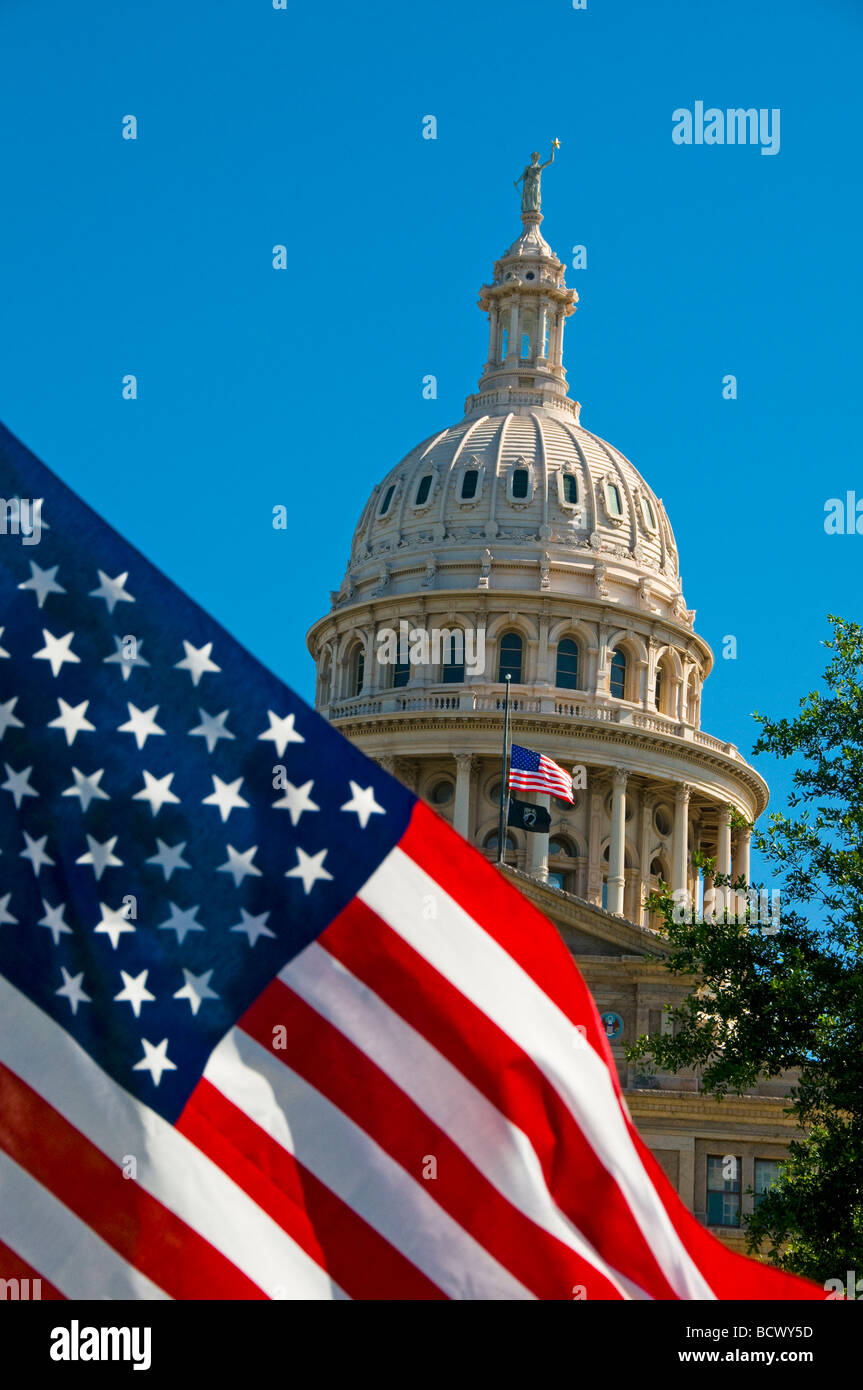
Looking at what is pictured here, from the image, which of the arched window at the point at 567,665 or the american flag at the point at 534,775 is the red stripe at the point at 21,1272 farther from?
the arched window at the point at 567,665

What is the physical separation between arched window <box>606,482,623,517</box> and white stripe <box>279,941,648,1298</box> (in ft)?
274

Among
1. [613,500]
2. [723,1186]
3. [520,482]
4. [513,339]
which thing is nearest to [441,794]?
[520,482]

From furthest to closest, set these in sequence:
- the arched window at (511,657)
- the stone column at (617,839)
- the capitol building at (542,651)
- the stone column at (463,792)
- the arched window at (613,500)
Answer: the arched window at (613,500) < the arched window at (511,657) < the capitol building at (542,651) < the stone column at (617,839) < the stone column at (463,792)

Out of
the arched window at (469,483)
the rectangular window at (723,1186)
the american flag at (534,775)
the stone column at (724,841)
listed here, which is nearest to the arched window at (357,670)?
the arched window at (469,483)

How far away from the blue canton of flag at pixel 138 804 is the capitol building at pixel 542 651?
69668mm

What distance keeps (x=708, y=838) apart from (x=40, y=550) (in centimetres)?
8364

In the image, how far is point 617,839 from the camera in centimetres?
8025

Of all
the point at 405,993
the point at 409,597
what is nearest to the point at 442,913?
the point at 405,993

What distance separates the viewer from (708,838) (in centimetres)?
8888

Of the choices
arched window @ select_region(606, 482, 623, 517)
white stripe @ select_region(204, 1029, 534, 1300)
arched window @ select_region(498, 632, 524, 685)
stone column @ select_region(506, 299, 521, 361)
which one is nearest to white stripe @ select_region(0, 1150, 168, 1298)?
white stripe @ select_region(204, 1029, 534, 1300)

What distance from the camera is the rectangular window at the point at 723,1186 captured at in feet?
162

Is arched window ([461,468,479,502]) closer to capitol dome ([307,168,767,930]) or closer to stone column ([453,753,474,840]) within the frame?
capitol dome ([307,168,767,930])

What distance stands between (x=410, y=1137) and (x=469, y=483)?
83281 millimetres

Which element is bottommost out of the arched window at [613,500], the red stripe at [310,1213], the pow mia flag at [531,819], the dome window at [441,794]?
the red stripe at [310,1213]
